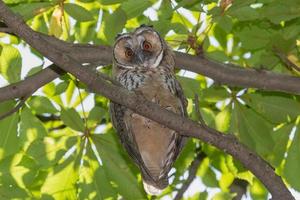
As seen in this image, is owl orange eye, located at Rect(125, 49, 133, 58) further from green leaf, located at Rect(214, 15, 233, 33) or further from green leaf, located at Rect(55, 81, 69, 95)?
green leaf, located at Rect(214, 15, 233, 33)

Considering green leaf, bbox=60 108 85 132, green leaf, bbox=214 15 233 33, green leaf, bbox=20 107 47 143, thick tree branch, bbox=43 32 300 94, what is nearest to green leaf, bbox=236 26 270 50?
thick tree branch, bbox=43 32 300 94

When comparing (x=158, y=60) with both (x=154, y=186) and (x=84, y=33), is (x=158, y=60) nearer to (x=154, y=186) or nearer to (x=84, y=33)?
(x=84, y=33)

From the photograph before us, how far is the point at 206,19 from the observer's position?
370cm

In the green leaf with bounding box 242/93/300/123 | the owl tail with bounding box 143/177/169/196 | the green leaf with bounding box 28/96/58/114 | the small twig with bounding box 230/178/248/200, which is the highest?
the green leaf with bounding box 28/96/58/114

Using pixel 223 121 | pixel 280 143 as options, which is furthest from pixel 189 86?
pixel 280 143

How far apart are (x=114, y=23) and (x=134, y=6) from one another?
0.16m

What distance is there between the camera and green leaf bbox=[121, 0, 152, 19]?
10.8ft

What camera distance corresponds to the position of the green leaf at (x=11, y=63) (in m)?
3.34

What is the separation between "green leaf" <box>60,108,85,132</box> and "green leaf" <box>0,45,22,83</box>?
0.32m

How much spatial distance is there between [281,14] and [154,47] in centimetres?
92

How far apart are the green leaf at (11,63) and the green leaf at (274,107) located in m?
1.30

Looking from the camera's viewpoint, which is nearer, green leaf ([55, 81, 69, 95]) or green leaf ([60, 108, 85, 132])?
green leaf ([60, 108, 85, 132])

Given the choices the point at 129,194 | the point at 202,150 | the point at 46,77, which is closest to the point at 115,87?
the point at 46,77

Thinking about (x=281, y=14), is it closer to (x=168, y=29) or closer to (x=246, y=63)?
(x=168, y=29)
